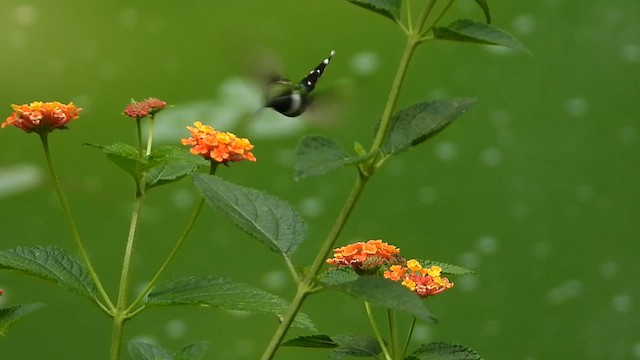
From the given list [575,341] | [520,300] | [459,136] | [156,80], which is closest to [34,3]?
[156,80]

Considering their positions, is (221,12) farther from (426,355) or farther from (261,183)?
(426,355)

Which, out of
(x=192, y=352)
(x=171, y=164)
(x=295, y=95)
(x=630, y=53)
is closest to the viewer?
(x=192, y=352)

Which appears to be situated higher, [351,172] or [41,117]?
[351,172]

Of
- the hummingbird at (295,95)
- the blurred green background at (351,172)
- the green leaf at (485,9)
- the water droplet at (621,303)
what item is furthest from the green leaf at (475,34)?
the water droplet at (621,303)

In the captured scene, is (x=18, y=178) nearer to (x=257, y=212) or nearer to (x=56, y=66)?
(x=56, y=66)

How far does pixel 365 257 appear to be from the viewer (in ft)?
1.99

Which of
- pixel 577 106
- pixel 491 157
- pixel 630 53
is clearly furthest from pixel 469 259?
pixel 630 53

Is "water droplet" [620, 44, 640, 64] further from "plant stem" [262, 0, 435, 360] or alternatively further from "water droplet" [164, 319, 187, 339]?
"plant stem" [262, 0, 435, 360]

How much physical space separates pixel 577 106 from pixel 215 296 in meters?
0.90

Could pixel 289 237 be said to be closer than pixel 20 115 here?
Yes

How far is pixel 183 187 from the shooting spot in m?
1.25

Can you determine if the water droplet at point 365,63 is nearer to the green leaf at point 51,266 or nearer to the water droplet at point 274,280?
the water droplet at point 274,280

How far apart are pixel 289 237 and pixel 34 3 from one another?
0.87 m

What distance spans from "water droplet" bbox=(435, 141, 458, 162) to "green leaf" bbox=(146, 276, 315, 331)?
733 mm
